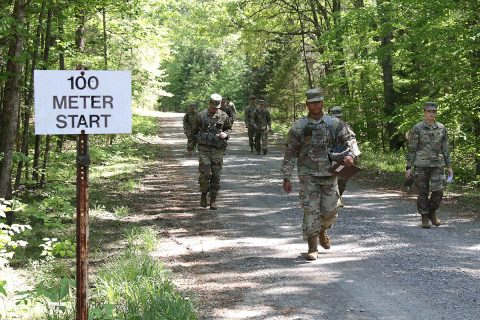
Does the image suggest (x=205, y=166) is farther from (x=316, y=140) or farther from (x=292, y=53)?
(x=292, y=53)

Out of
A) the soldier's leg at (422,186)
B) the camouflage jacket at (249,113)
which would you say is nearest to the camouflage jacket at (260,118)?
the camouflage jacket at (249,113)

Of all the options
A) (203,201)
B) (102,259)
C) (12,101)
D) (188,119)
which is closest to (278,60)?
(188,119)

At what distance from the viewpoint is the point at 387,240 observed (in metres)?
8.87

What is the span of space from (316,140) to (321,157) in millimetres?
240

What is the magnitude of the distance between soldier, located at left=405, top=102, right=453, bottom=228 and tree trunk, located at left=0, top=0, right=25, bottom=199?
6.89 meters

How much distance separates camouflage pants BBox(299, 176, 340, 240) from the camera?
7.72 m

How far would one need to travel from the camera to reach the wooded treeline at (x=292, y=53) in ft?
39.4

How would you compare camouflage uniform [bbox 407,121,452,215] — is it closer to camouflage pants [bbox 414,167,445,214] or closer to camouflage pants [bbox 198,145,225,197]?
camouflage pants [bbox 414,167,445,214]

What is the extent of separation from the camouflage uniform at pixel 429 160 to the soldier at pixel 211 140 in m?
3.70

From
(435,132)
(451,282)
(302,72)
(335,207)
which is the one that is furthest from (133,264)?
(302,72)

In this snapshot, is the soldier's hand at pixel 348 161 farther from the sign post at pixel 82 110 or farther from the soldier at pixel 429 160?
the sign post at pixel 82 110

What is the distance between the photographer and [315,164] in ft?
25.3

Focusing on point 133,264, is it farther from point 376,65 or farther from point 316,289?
point 376,65

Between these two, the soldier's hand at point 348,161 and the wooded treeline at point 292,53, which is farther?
the wooded treeline at point 292,53
